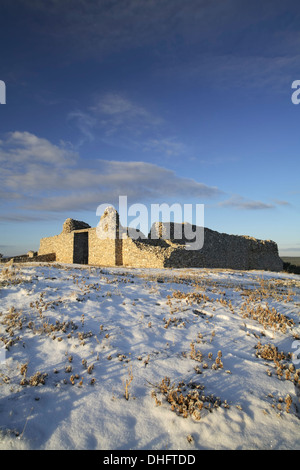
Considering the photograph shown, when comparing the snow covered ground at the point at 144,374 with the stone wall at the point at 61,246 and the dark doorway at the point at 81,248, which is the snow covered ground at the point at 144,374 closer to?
the dark doorway at the point at 81,248

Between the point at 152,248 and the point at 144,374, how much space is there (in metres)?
20.1

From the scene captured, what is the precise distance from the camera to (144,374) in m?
4.57

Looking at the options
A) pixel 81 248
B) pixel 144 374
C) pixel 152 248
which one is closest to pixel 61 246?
Answer: pixel 81 248

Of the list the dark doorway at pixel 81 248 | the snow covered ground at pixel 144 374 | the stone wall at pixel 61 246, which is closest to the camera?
the snow covered ground at pixel 144 374

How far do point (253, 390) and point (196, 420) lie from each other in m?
1.22

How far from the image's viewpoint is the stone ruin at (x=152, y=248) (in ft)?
81.9

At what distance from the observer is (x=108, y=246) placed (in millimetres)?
28219

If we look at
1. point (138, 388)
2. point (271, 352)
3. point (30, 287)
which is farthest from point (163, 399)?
point (30, 287)

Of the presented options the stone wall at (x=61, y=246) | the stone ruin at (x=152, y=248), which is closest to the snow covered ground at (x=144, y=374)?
the stone ruin at (x=152, y=248)

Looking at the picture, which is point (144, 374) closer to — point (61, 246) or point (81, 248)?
point (81, 248)

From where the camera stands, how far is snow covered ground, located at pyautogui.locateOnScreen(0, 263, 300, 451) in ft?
11.1

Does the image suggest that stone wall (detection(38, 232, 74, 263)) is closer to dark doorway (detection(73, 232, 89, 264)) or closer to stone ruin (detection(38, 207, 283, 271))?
stone ruin (detection(38, 207, 283, 271))

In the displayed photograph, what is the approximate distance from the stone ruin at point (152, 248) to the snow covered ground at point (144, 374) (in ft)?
53.5
